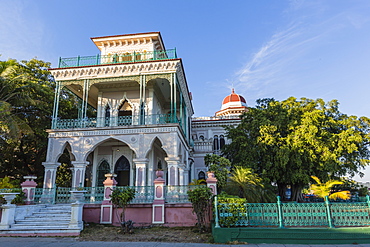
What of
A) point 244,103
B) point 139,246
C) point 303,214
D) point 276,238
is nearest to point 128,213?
point 139,246

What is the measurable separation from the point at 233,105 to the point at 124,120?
2104 cm

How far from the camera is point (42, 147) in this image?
19312 mm

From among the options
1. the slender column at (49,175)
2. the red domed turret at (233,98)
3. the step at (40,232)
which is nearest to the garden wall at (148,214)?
the step at (40,232)

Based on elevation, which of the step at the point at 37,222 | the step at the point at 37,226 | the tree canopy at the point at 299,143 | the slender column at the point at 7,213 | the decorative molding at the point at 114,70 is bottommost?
the step at the point at 37,226

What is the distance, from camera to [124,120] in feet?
50.0

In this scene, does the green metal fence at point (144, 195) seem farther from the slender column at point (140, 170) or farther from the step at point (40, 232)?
the step at point (40, 232)

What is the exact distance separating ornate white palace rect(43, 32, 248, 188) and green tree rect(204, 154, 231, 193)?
173 cm

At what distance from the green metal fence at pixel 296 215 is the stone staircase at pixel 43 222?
17.3 feet

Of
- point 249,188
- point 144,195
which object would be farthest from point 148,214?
point 249,188

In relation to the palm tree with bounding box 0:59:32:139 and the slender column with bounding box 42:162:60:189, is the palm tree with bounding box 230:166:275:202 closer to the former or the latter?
the slender column with bounding box 42:162:60:189

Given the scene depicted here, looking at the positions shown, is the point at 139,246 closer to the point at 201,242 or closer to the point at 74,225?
the point at 201,242

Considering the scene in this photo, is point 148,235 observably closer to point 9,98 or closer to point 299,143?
point 299,143

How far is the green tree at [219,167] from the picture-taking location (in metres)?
14.7

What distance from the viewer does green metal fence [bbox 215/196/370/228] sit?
26.0 ft
